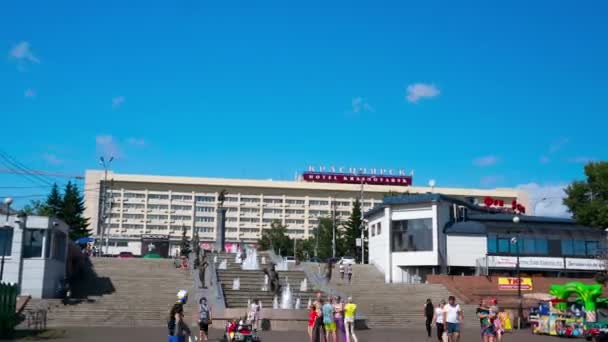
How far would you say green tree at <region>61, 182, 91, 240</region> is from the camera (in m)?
67.3

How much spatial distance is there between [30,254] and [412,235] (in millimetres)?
25409

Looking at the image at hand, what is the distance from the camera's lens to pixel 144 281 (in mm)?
34938

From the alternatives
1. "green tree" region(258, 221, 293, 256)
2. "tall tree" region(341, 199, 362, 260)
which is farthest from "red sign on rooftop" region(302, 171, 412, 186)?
"tall tree" region(341, 199, 362, 260)

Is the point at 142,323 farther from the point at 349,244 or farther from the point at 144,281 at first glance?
the point at 349,244

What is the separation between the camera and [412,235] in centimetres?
4556

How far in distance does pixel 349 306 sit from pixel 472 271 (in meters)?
28.8

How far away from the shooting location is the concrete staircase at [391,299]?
2923 centimetres

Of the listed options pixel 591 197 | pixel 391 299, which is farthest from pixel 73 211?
pixel 591 197

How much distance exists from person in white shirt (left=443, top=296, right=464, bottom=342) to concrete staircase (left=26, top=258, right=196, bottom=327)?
1430cm

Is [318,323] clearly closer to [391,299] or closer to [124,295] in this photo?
[124,295]

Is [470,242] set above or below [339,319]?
above

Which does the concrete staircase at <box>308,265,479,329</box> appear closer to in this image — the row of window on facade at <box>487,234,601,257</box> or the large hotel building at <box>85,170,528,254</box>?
the row of window on facade at <box>487,234,601,257</box>

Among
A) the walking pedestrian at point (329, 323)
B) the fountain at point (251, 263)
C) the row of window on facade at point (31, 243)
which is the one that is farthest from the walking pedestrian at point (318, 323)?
the fountain at point (251, 263)

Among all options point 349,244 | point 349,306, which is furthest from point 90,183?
point 349,306
